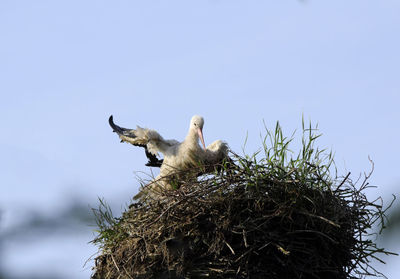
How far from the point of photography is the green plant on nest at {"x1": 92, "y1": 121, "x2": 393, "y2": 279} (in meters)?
3.29

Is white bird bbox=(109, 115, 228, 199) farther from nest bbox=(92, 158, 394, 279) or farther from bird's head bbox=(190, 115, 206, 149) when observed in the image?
nest bbox=(92, 158, 394, 279)

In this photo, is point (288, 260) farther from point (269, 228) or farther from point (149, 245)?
point (149, 245)

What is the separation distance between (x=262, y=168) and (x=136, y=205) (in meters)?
1.14

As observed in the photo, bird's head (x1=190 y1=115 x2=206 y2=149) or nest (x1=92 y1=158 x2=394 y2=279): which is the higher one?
bird's head (x1=190 y1=115 x2=206 y2=149)

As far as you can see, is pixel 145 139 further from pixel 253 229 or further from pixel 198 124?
pixel 253 229

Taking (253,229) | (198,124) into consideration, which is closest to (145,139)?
(198,124)

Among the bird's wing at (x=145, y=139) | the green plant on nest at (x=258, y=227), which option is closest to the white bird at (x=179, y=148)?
the bird's wing at (x=145, y=139)

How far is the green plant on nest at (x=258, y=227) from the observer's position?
3.29 metres

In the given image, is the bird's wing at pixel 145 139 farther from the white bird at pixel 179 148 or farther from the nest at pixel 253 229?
the nest at pixel 253 229

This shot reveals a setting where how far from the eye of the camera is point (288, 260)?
10.8 ft

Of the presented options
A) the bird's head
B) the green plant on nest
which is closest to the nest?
the green plant on nest

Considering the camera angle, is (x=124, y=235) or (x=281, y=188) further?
(x=124, y=235)

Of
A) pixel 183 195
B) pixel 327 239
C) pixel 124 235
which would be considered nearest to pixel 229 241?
pixel 183 195

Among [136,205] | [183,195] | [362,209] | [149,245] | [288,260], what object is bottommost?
[288,260]
